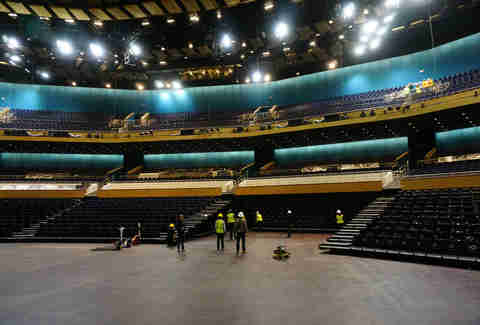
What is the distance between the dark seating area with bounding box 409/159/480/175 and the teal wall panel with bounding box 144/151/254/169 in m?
13.5

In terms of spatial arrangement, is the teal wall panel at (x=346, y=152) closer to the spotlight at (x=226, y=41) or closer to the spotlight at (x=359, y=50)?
the spotlight at (x=359, y=50)

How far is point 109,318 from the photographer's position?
4434mm

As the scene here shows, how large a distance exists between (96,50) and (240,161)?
14058 mm

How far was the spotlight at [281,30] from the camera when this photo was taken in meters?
18.6

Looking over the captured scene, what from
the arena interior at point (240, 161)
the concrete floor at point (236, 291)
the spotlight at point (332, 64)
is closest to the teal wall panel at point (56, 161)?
the arena interior at point (240, 161)

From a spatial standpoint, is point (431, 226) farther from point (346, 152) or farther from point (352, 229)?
point (346, 152)

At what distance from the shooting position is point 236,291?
18.6 feet

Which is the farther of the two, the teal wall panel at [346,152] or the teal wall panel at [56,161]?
the teal wall panel at [56,161]

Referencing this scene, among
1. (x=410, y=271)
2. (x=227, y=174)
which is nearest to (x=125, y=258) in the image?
(x=410, y=271)

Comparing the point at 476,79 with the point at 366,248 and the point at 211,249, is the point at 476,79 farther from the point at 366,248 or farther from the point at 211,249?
the point at 211,249

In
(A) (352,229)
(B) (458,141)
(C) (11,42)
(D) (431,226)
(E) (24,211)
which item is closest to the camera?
(D) (431,226)

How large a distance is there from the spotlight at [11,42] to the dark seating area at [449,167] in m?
26.7

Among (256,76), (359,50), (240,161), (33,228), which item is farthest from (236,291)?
(256,76)

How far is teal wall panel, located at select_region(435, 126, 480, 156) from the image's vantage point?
61.6 ft
